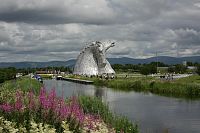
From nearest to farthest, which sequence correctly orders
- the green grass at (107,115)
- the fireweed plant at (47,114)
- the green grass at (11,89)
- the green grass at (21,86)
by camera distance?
the fireweed plant at (47,114)
the green grass at (107,115)
the green grass at (11,89)
the green grass at (21,86)

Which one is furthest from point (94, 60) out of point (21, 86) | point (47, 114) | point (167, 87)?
point (47, 114)

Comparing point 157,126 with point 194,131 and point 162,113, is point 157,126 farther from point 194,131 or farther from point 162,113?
point 162,113

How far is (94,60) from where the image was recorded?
478ft

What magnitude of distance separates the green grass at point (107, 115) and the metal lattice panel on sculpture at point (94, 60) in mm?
117548

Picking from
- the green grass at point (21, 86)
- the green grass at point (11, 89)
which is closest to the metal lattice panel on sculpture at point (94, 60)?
the green grass at point (21, 86)

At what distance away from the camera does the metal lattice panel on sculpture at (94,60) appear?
14212 centimetres

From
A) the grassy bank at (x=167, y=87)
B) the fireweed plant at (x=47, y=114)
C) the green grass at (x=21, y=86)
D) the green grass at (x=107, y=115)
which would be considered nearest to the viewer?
the fireweed plant at (x=47, y=114)

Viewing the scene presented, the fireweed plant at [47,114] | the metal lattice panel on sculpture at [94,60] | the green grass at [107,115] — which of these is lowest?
the green grass at [107,115]

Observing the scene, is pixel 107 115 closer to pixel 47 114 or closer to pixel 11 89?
pixel 47 114

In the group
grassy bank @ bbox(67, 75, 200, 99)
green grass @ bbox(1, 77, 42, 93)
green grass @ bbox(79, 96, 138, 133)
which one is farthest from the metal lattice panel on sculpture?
green grass @ bbox(79, 96, 138, 133)

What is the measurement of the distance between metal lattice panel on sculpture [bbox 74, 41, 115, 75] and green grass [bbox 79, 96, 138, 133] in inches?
4628

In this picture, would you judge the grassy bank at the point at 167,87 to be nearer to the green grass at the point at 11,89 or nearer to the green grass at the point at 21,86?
the green grass at the point at 21,86

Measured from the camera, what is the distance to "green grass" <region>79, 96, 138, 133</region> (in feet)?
58.5

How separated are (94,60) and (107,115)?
414 feet
